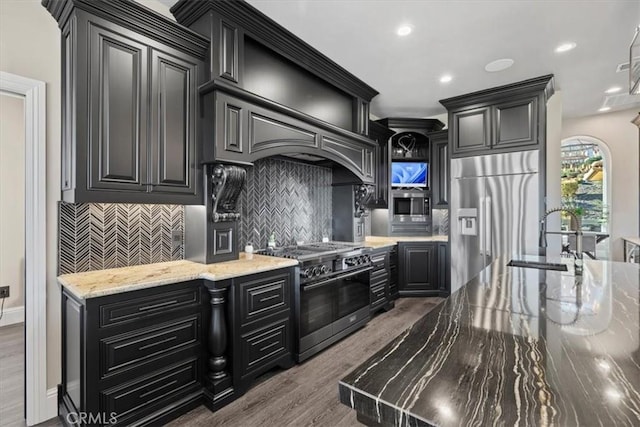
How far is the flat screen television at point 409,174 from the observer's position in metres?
5.19

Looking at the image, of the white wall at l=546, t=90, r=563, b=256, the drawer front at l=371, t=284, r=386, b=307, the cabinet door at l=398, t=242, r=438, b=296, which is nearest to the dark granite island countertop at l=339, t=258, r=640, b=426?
the drawer front at l=371, t=284, r=386, b=307

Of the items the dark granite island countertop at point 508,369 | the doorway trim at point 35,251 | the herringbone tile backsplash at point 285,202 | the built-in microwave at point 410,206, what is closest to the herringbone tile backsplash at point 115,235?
the doorway trim at point 35,251

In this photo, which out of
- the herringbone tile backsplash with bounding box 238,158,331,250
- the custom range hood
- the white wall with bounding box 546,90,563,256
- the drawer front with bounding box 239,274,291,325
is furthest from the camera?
the white wall with bounding box 546,90,563,256

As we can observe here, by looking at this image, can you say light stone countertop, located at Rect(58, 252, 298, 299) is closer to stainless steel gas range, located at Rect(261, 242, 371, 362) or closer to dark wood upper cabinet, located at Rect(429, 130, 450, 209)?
stainless steel gas range, located at Rect(261, 242, 371, 362)

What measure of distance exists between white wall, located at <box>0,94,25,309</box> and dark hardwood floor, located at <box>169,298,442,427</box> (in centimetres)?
306

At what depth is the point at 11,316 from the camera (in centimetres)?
337

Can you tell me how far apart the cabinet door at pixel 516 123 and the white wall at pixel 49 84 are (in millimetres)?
4668

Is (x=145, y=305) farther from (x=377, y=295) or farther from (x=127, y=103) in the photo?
(x=377, y=295)

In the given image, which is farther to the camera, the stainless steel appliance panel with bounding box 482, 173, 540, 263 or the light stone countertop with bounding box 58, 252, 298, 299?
the stainless steel appliance panel with bounding box 482, 173, 540, 263

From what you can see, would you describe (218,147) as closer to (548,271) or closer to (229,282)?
(229,282)

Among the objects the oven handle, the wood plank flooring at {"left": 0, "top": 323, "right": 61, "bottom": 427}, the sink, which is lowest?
the wood plank flooring at {"left": 0, "top": 323, "right": 61, "bottom": 427}

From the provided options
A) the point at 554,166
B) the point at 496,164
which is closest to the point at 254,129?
the point at 496,164

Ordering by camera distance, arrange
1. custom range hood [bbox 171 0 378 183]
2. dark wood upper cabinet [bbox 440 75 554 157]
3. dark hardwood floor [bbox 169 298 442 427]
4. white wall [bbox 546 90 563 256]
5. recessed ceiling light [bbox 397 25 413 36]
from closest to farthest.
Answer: dark hardwood floor [bbox 169 298 442 427]
custom range hood [bbox 171 0 378 183]
recessed ceiling light [bbox 397 25 413 36]
dark wood upper cabinet [bbox 440 75 554 157]
white wall [bbox 546 90 563 256]

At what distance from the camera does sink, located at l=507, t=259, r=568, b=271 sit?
2162 mm
